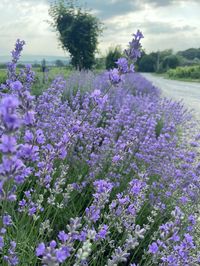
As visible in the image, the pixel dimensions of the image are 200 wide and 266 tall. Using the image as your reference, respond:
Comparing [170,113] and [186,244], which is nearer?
[186,244]

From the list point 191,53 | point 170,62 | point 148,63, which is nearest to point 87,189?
point 170,62

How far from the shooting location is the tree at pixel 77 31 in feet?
55.7

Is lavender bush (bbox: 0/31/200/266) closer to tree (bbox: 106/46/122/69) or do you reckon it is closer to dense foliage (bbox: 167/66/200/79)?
tree (bbox: 106/46/122/69)

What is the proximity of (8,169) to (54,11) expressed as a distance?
17645mm

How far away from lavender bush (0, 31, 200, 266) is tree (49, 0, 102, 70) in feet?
44.0

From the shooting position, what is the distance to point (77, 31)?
1700 centimetres

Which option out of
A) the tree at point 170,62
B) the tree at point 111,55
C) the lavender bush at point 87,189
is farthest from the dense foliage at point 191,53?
the lavender bush at point 87,189

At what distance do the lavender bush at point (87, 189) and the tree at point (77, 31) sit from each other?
13.4 meters

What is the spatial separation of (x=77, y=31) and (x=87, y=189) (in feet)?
49.1

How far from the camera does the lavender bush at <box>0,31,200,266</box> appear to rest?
117 cm

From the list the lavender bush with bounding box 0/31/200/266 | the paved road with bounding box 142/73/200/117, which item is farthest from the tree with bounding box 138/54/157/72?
the lavender bush with bounding box 0/31/200/266

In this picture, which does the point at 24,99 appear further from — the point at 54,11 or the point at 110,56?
the point at 110,56

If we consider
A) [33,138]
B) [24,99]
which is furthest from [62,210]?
[24,99]

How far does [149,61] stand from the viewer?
220 feet
